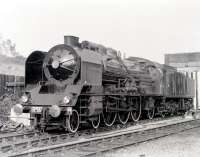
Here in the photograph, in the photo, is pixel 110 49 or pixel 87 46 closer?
pixel 87 46

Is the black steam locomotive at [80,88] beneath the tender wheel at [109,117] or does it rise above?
above

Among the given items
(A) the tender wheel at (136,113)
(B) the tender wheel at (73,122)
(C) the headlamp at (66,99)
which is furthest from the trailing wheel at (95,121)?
(A) the tender wheel at (136,113)

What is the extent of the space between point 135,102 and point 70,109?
602 centimetres

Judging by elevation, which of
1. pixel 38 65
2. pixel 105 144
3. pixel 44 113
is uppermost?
pixel 38 65

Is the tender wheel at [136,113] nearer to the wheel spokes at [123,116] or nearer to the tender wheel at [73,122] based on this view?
the wheel spokes at [123,116]

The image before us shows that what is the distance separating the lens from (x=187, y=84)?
2639cm

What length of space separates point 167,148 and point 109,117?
17.9 feet

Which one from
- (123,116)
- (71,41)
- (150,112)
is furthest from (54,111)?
(150,112)

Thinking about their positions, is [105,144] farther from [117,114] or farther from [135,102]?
[135,102]

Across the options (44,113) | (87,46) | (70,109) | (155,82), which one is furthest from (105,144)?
(155,82)

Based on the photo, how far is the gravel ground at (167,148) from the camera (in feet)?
30.5

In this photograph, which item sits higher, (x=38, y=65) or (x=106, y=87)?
(x=38, y=65)

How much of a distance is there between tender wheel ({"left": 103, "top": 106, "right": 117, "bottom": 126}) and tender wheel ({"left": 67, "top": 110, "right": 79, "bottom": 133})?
2.00m

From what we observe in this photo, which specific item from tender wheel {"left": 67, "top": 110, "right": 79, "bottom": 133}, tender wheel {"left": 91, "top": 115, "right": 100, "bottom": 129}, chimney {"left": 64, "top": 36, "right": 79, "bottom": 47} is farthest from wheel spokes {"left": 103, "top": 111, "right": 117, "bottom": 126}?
chimney {"left": 64, "top": 36, "right": 79, "bottom": 47}
